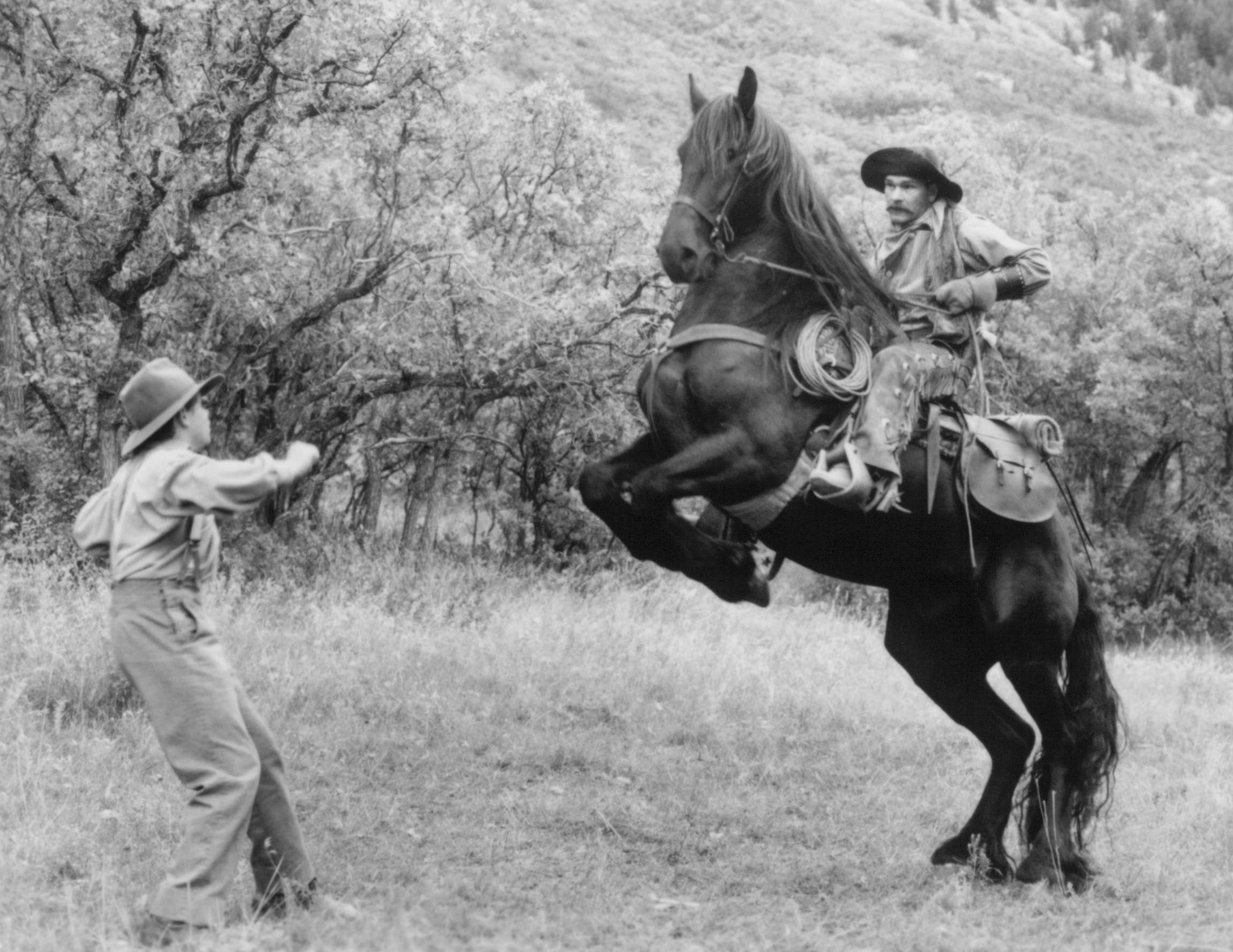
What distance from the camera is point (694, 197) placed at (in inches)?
219

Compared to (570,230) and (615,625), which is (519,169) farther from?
(615,625)

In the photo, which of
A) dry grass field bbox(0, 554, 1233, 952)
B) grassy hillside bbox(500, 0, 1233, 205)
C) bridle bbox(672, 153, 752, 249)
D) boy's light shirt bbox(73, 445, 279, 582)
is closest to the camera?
boy's light shirt bbox(73, 445, 279, 582)

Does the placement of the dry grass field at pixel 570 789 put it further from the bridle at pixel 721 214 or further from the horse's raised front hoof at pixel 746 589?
the bridle at pixel 721 214

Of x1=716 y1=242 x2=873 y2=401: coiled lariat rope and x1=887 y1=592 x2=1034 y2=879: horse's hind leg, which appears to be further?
x1=887 y1=592 x2=1034 y2=879: horse's hind leg

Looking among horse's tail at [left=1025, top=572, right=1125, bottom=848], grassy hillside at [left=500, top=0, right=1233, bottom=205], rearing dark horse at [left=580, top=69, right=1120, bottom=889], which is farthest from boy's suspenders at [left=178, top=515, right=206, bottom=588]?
grassy hillside at [left=500, top=0, right=1233, bottom=205]

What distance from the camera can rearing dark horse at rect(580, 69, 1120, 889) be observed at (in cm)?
542

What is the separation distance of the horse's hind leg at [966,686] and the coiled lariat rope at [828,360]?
1.37 meters

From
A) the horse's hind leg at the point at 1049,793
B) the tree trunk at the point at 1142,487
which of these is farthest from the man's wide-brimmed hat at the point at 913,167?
the tree trunk at the point at 1142,487

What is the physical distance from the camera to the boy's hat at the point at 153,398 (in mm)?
4234

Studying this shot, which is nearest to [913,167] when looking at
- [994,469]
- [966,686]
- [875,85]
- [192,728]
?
[994,469]

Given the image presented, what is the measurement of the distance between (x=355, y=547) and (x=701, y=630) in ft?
15.6

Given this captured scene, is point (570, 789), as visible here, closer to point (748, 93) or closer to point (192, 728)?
point (192, 728)

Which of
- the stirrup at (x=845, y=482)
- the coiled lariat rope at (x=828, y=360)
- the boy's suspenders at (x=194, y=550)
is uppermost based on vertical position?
the coiled lariat rope at (x=828, y=360)

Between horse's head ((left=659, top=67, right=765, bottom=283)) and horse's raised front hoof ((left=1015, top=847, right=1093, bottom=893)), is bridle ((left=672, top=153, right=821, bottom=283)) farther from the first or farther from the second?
horse's raised front hoof ((left=1015, top=847, right=1093, bottom=893))
